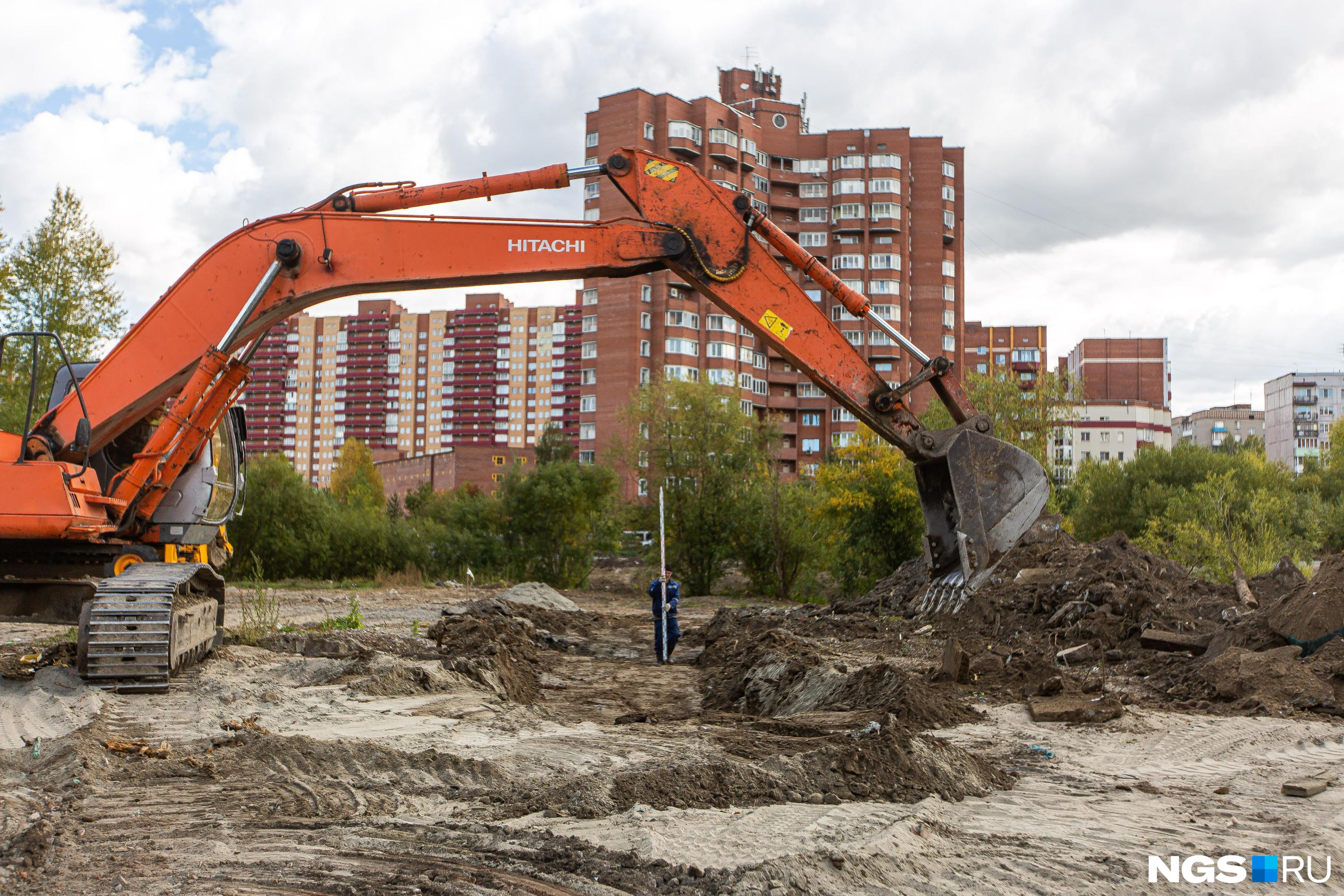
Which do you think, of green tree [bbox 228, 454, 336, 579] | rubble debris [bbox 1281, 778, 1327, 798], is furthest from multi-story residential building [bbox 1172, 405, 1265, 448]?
rubble debris [bbox 1281, 778, 1327, 798]

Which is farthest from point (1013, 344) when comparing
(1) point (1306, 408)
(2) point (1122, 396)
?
(1) point (1306, 408)

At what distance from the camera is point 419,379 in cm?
12219

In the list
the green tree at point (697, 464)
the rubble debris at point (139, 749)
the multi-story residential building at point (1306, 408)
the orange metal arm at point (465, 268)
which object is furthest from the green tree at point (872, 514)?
the multi-story residential building at point (1306, 408)

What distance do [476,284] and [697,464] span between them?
73.8ft

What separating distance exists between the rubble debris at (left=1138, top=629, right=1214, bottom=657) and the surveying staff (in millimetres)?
5273

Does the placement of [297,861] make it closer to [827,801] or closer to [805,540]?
[827,801]

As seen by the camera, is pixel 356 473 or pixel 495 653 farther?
pixel 356 473

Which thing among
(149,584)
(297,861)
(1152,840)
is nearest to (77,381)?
(149,584)

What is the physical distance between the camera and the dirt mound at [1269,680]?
8555 millimetres

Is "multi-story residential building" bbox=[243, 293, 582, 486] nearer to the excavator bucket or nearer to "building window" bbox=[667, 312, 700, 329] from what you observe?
"building window" bbox=[667, 312, 700, 329]

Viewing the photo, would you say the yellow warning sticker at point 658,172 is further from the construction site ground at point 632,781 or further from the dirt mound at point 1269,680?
the dirt mound at point 1269,680

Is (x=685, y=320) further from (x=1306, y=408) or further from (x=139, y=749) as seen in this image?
(x=1306, y=408)

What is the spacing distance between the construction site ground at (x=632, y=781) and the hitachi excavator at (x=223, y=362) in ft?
2.19

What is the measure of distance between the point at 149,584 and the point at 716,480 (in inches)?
951
